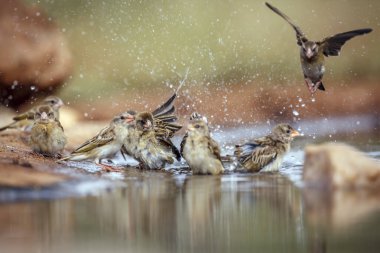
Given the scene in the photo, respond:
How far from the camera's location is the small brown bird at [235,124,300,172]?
8047 millimetres

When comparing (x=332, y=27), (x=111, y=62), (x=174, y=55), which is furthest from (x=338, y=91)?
(x=111, y=62)

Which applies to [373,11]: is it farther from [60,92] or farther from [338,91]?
[60,92]

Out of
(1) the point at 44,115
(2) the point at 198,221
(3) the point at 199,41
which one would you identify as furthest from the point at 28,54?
(2) the point at 198,221

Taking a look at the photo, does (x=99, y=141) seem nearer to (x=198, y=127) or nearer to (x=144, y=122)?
(x=144, y=122)

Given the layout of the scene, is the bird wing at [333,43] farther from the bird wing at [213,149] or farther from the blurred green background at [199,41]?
the bird wing at [213,149]

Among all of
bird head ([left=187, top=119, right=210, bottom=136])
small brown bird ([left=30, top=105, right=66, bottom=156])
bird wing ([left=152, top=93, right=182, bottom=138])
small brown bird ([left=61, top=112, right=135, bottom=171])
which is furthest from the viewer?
bird wing ([left=152, top=93, right=182, bottom=138])

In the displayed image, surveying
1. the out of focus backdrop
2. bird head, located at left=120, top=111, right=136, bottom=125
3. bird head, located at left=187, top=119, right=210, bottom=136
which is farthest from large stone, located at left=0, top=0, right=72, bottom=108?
bird head, located at left=187, top=119, right=210, bottom=136

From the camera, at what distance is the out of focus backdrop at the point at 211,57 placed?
10.6 m

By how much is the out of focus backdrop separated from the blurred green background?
0.04 ft

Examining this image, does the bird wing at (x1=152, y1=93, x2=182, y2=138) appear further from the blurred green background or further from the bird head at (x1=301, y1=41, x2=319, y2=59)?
the blurred green background

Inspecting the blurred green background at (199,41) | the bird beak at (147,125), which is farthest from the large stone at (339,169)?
the blurred green background at (199,41)

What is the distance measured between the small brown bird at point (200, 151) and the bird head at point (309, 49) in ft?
5.45

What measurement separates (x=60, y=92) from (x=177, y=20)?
5.53ft

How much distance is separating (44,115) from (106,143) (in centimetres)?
65
